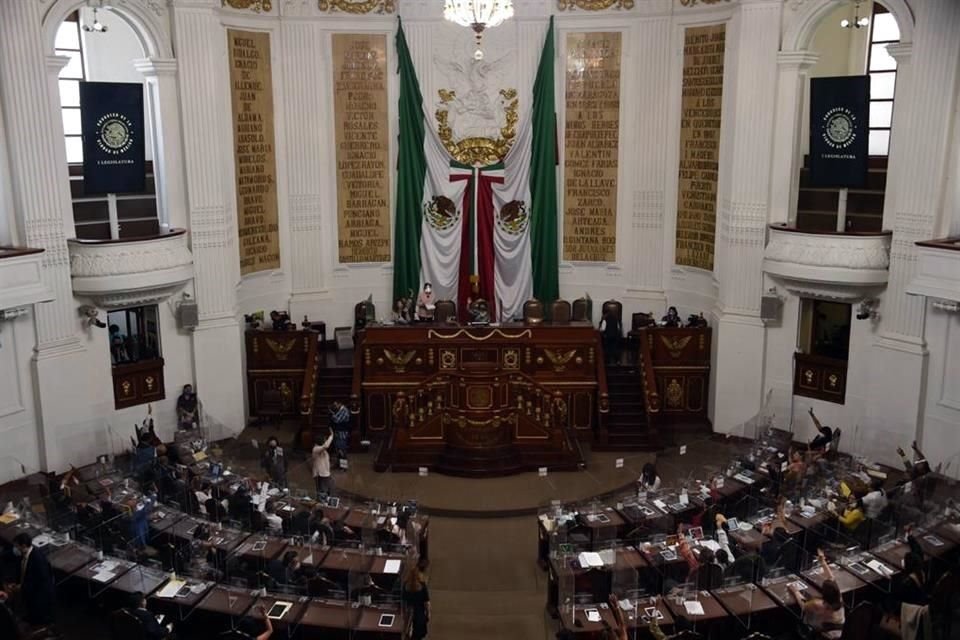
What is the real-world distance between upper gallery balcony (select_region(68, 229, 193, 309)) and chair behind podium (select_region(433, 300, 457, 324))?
552 centimetres

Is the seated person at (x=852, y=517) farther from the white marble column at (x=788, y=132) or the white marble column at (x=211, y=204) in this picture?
the white marble column at (x=211, y=204)

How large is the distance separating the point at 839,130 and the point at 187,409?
13.9 metres

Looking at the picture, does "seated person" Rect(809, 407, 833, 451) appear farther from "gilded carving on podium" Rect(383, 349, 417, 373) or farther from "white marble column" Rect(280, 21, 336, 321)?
"white marble column" Rect(280, 21, 336, 321)

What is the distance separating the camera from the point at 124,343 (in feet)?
63.1

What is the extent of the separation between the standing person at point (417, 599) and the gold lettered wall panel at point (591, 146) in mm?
12598

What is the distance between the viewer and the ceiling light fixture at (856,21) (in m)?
18.8

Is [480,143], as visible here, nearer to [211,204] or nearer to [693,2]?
[693,2]

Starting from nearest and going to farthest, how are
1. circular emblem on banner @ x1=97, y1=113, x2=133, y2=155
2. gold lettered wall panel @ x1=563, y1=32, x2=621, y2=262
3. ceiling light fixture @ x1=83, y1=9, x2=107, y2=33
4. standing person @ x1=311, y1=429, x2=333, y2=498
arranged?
standing person @ x1=311, y1=429, x2=333, y2=498 < circular emblem on banner @ x1=97, y1=113, x2=133, y2=155 < ceiling light fixture @ x1=83, y1=9, x2=107, y2=33 < gold lettered wall panel @ x1=563, y1=32, x2=621, y2=262

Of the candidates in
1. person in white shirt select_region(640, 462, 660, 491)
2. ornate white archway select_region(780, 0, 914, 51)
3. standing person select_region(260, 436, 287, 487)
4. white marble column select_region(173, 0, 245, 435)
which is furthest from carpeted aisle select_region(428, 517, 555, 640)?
ornate white archway select_region(780, 0, 914, 51)

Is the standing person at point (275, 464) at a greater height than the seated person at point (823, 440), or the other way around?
the seated person at point (823, 440)

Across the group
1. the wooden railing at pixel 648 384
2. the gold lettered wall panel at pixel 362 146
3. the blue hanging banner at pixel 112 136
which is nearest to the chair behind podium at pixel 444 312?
the gold lettered wall panel at pixel 362 146

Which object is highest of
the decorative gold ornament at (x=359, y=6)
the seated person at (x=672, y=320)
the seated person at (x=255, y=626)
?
the decorative gold ornament at (x=359, y=6)

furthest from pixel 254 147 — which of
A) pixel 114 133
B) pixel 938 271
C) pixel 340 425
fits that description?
pixel 938 271

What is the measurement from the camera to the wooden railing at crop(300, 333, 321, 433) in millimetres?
19969
